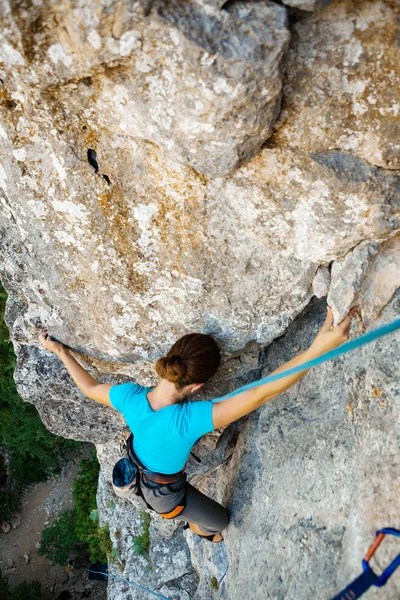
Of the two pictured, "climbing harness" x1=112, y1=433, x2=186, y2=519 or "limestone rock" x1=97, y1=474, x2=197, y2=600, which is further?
"limestone rock" x1=97, y1=474, x2=197, y2=600

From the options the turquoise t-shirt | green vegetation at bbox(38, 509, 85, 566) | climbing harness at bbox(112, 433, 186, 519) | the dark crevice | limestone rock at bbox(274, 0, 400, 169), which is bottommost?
green vegetation at bbox(38, 509, 85, 566)

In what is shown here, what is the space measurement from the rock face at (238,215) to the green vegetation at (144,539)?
8.07 feet

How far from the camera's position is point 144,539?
6.75 metres

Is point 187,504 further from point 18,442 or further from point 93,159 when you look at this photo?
point 18,442

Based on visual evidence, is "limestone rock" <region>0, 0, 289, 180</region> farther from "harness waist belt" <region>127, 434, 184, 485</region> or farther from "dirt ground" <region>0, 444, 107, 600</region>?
"dirt ground" <region>0, 444, 107, 600</region>

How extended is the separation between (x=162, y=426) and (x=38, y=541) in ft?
45.7

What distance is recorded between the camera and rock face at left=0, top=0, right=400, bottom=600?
7.61ft

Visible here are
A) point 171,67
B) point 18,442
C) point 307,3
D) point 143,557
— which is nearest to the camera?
point 307,3

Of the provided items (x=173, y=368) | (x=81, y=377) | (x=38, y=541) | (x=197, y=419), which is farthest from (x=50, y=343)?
(x=38, y=541)

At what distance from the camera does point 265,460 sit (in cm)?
416

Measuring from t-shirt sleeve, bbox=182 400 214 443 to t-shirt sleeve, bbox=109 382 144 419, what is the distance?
1.39 ft

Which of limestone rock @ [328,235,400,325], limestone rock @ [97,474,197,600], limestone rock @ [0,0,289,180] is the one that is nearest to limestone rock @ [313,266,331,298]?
limestone rock @ [328,235,400,325]

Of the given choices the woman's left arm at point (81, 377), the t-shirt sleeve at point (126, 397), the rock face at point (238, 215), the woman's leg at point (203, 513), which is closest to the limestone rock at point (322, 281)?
the rock face at point (238, 215)

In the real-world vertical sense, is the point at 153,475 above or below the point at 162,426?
below
